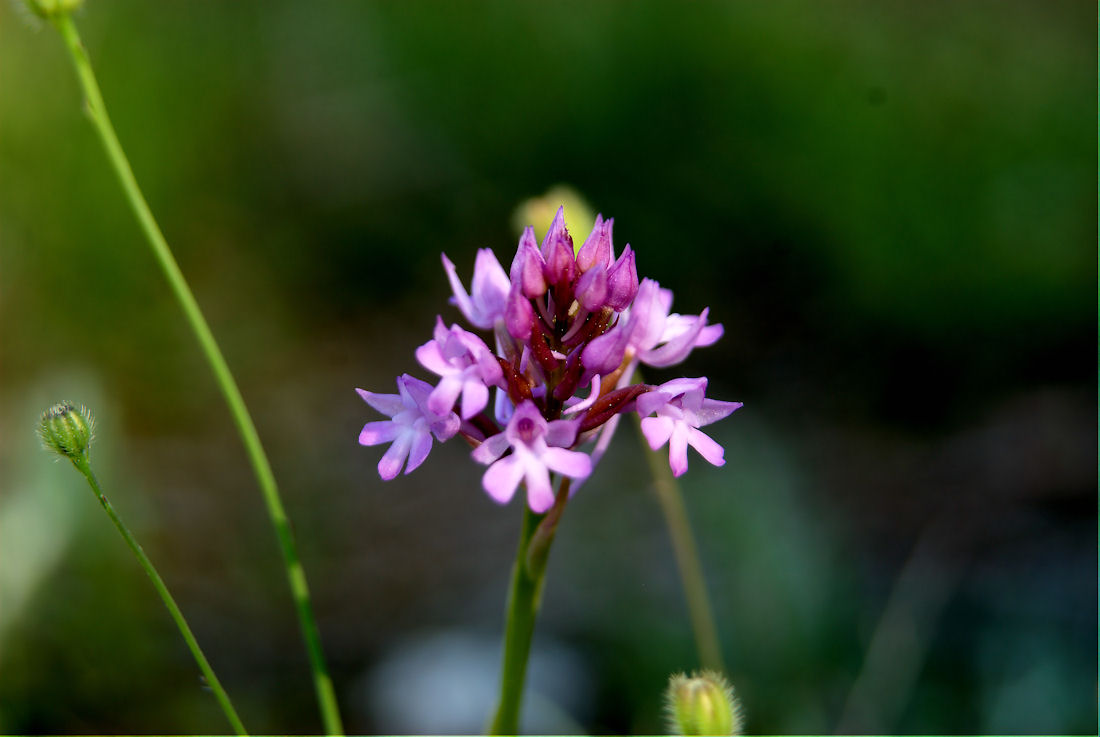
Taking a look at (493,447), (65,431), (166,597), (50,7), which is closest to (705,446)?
(493,447)

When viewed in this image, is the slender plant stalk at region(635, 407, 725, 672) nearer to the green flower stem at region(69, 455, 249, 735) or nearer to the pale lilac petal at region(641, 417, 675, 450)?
the pale lilac petal at region(641, 417, 675, 450)

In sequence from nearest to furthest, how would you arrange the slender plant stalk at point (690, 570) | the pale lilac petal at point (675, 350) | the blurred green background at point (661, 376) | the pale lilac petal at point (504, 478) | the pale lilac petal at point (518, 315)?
the pale lilac petal at point (504, 478), the pale lilac petal at point (518, 315), the pale lilac petal at point (675, 350), the slender plant stalk at point (690, 570), the blurred green background at point (661, 376)

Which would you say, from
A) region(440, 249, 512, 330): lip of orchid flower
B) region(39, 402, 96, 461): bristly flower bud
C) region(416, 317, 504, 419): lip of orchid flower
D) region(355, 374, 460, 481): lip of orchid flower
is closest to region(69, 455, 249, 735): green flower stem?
region(39, 402, 96, 461): bristly flower bud

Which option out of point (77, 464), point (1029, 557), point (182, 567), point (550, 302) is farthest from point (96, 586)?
point (1029, 557)

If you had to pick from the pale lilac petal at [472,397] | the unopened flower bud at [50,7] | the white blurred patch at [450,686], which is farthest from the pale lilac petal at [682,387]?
the white blurred patch at [450,686]

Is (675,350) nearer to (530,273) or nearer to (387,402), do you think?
(530,273)

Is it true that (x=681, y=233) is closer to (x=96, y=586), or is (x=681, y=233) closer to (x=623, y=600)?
(x=623, y=600)

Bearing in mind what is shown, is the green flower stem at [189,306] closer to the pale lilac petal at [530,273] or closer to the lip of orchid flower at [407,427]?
the lip of orchid flower at [407,427]
